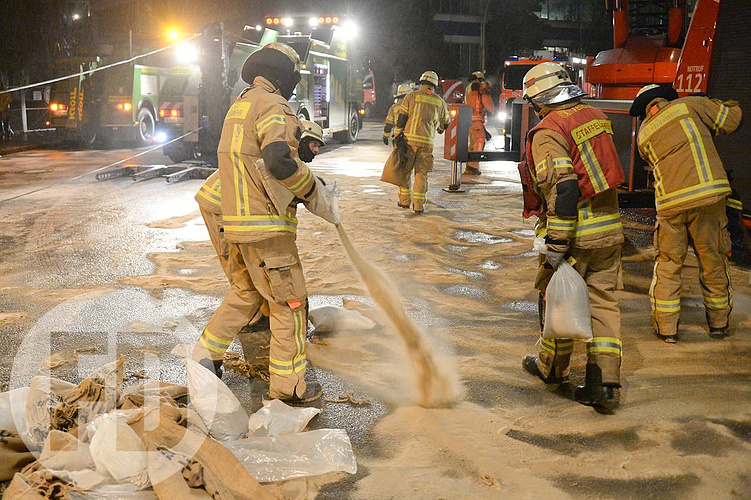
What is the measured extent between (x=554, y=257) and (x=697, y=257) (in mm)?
1720

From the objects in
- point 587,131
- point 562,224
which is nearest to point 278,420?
point 562,224

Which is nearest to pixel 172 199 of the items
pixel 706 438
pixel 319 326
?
pixel 319 326

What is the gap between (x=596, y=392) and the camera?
3.86 m

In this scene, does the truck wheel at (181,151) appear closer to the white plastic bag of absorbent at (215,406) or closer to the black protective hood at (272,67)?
the black protective hood at (272,67)

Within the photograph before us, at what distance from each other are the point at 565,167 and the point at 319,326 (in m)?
2.17

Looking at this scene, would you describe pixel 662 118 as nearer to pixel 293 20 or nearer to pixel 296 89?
pixel 296 89

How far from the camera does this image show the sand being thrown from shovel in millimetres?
4172

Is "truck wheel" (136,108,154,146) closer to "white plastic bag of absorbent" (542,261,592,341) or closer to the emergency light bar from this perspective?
the emergency light bar

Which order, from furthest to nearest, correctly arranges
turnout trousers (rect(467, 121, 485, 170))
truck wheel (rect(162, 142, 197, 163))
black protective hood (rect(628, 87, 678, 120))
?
truck wheel (rect(162, 142, 197, 163))
turnout trousers (rect(467, 121, 485, 170))
black protective hood (rect(628, 87, 678, 120))

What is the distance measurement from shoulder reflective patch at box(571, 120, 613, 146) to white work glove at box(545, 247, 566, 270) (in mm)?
577

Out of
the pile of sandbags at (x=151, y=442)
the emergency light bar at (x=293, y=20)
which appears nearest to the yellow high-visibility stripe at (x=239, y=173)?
the pile of sandbags at (x=151, y=442)

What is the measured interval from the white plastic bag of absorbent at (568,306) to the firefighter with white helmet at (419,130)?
18.5 feet

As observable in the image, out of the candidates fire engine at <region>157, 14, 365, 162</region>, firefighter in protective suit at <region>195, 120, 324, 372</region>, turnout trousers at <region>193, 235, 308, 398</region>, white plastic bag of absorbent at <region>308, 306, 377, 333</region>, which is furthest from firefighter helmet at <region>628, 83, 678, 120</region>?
fire engine at <region>157, 14, 365, 162</region>

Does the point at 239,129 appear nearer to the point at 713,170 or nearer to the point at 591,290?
the point at 591,290
